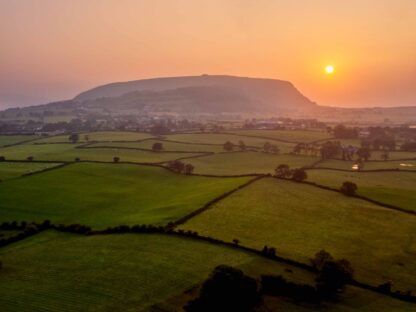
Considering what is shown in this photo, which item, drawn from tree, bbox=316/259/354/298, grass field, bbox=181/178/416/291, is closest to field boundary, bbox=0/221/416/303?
grass field, bbox=181/178/416/291

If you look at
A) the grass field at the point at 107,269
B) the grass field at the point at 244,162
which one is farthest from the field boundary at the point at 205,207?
the grass field at the point at 244,162

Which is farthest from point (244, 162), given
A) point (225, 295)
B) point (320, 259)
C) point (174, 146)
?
point (225, 295)

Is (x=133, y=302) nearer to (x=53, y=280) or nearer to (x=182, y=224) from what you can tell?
(x=53, y=280)

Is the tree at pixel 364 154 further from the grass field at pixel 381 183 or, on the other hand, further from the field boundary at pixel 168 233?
the field boundary at pixel 168 233

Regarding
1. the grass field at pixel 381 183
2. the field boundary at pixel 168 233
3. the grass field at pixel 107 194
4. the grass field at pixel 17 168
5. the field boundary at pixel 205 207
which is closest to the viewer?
the field boundary at pixel 168 233

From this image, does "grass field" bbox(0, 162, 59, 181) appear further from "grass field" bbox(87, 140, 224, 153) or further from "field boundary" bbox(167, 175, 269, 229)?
"field boundary" bbox(167, 175, 269, 229)

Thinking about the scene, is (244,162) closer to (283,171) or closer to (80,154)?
(283,171)
